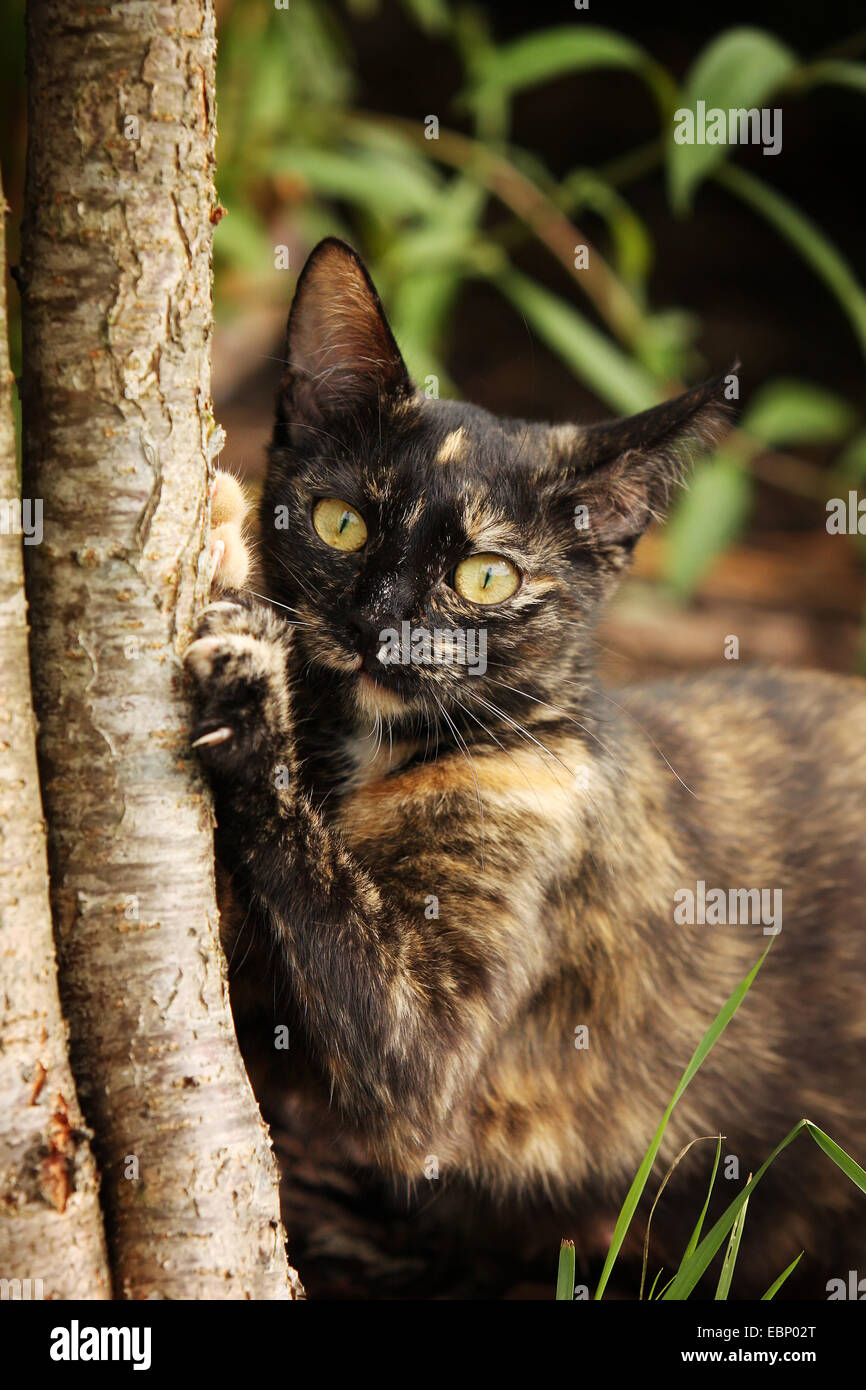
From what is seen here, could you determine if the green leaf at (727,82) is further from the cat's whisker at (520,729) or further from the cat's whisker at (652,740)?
the cat's whisker at (520,729)

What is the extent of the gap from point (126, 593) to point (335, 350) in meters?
0.93


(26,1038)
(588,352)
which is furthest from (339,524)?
(588,352)

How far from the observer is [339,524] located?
2.21 m

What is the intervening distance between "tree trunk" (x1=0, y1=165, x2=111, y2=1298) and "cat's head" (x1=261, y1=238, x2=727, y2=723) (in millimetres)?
660

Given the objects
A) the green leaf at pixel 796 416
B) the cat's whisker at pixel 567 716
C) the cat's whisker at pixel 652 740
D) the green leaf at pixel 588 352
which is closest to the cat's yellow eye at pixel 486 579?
the cat's whisker at pixel 567 716

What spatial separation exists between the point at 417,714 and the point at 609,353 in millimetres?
2627

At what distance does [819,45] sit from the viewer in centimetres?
620

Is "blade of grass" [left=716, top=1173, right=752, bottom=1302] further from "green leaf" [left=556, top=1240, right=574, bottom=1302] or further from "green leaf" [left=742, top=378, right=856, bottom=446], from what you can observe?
"green leaf" [left=742, top=378, right=856, bottom=446]

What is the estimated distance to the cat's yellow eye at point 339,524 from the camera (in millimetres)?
2184

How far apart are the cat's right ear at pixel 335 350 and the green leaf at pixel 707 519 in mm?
2400

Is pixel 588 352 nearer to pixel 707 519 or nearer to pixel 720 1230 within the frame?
pixel 707 519

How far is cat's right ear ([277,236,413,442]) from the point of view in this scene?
2.23 m

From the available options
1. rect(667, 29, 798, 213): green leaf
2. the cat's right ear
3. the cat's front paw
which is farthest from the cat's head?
rect(667, 29, 798, 213): green leaf

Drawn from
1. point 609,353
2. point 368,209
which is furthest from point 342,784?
point 368,209
